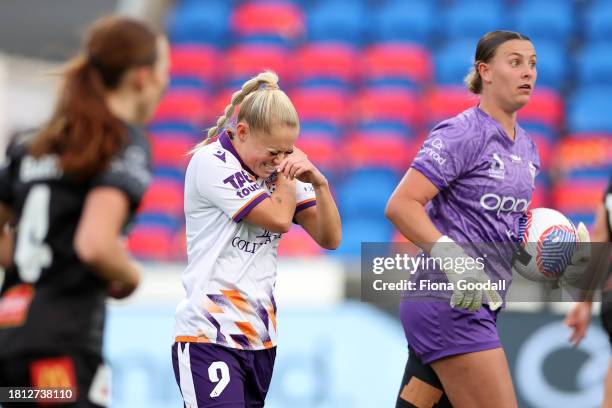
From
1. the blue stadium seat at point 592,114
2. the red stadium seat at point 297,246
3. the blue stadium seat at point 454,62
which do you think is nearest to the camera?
the red stadium seat at point 297,246

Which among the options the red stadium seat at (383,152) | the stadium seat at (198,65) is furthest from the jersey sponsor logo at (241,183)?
the stadium seat at (198,65)

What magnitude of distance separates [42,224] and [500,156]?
1.93 meters

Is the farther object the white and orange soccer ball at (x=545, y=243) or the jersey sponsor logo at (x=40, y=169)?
the white and orange soccer ball at (x=545, y=243)

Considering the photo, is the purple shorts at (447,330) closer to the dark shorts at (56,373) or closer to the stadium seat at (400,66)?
the dark shorts at (56,373)

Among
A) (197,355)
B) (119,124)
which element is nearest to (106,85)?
(119,124)

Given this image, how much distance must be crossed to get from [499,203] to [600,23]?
8087 millimetres

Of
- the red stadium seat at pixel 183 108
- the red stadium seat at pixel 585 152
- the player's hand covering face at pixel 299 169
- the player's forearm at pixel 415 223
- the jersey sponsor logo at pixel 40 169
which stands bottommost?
the player's forearm at pixel 415 223

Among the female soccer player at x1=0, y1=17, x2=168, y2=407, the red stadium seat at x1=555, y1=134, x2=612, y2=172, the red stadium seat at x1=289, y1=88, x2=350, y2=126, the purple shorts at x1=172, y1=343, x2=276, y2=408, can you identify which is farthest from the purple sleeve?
the red stadium seat at x1=289, y1=88, x2=350, y2=126

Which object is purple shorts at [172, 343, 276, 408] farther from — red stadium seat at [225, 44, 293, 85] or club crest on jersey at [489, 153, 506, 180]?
red stadium seat at [225, 44, 293, 85]

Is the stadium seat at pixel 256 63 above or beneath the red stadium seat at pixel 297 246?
above

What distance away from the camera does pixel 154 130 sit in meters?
12.2

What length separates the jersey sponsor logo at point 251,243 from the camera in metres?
3.93

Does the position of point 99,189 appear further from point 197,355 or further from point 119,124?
point 197,355

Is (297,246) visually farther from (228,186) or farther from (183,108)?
(228,186)
